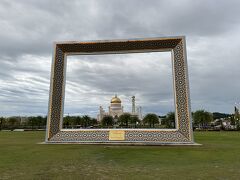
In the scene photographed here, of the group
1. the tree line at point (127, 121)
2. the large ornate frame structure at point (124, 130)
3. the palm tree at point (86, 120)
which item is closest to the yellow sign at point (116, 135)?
the large ornate frame structure at point (124, 130)

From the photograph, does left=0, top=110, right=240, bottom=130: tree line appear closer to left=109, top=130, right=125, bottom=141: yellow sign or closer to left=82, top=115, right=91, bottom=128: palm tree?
left=82, top=115, right=91, bottom=128: palm tree

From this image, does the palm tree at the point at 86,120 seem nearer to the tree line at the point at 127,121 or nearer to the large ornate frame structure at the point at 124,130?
the tree line at the point at 127,121

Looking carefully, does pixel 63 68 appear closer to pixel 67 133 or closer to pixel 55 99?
pixel 55 99

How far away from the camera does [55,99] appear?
49.3ft

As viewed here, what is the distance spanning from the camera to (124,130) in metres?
14.5

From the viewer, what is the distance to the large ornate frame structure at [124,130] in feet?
45.4

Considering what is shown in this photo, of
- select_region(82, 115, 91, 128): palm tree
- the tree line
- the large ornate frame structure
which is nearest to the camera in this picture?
the large ornate frame structure

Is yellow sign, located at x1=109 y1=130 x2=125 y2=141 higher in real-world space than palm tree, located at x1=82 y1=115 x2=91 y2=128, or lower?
lower

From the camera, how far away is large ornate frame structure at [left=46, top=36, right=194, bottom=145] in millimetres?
13828

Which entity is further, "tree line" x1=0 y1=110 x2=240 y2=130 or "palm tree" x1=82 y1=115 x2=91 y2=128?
"palm tree" x1=82 y1=115 x2=91 y2=128

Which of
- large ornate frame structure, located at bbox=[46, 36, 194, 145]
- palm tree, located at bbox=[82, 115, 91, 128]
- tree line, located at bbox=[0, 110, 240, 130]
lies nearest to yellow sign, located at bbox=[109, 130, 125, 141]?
large ornate frame structure, located at bbox=[46, 36, 194, 145]

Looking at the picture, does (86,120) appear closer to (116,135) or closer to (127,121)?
(127,121)

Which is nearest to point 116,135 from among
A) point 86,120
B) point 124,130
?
point 124,130

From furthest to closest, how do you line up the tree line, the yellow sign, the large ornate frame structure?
the tree line → the yellow sign → the large ornate frame structure
